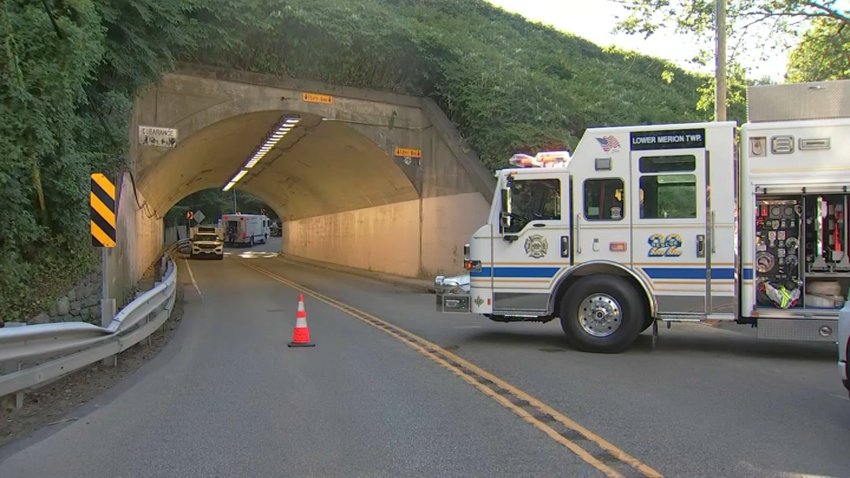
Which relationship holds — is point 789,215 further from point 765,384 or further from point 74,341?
point 74,341

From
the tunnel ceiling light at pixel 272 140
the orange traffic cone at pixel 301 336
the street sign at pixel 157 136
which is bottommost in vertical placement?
the orange traffic cone at pixel 301 336

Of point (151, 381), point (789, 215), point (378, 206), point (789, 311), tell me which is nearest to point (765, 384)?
point (789, 311)

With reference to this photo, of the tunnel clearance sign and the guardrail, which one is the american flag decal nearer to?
the tunnel clearance sign

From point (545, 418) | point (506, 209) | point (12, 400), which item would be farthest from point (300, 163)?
point (545, 418)

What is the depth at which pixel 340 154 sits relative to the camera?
27922 mm

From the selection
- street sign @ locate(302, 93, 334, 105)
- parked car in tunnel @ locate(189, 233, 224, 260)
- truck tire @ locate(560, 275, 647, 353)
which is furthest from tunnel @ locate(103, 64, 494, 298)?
truck tire @ locate(560, 275, 647, 353)

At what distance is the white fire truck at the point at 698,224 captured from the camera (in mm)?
8953

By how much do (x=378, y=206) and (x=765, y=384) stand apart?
23583mm

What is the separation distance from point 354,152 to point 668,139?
733 inches

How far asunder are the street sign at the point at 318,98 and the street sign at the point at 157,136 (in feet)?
15.1

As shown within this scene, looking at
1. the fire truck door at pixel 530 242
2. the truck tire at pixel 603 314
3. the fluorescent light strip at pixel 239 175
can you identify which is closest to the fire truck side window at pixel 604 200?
the fire truck door at pixel 530 242

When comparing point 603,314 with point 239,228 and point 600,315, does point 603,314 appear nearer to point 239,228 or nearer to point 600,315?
point 600,315

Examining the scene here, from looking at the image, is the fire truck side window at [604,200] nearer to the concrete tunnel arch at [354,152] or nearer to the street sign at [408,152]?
the concrete tunnel arch at [354,152]

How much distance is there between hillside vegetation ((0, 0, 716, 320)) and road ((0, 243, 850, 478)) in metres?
3.22
